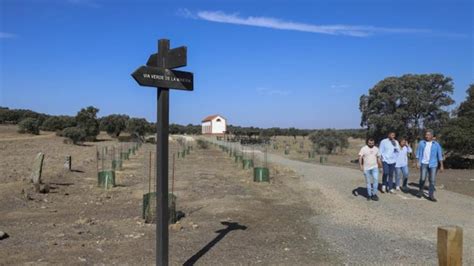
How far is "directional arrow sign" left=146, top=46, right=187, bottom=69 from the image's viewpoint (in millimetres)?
5438

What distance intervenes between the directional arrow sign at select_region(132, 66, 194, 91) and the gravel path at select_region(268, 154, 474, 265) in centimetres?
309

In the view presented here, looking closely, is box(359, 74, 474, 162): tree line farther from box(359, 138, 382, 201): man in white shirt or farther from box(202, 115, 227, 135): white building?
box(202, 115, 227, 135): white building

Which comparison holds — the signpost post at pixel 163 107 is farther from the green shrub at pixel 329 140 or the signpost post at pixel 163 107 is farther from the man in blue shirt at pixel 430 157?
the green shrub at pixel 329 140

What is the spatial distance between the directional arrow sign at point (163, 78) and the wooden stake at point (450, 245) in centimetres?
311

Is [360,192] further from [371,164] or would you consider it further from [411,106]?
[411,106]

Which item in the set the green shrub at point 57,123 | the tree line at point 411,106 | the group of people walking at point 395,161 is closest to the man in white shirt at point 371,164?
the group of people walking at point 395,161

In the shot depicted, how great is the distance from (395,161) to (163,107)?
9.13m

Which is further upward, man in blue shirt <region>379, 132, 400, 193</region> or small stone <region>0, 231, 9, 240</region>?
man in blue shirt <region>379, 132, 400, 193</region>

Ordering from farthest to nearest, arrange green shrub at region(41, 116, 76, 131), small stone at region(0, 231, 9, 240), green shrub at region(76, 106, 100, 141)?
green shrub at region(41, 116, 76, 131) → green shrub at region(76, 106, 100, 141) → small stone at region(0, 231, 9, 240)

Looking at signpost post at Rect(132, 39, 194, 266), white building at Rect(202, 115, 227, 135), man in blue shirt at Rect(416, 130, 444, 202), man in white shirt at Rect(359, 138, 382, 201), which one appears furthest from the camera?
white building at Rect(202, 115, 227, 135)

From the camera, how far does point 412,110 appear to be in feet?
93.9

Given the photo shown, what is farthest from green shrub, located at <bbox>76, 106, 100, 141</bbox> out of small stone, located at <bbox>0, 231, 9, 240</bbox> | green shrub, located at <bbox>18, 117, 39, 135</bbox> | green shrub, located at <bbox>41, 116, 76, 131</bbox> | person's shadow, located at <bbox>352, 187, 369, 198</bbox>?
small stone, located at <bbox>0, 231, 9, 240</bbox>

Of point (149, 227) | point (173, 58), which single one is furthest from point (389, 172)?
point (173, 58)

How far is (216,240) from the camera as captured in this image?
24.8 feet
